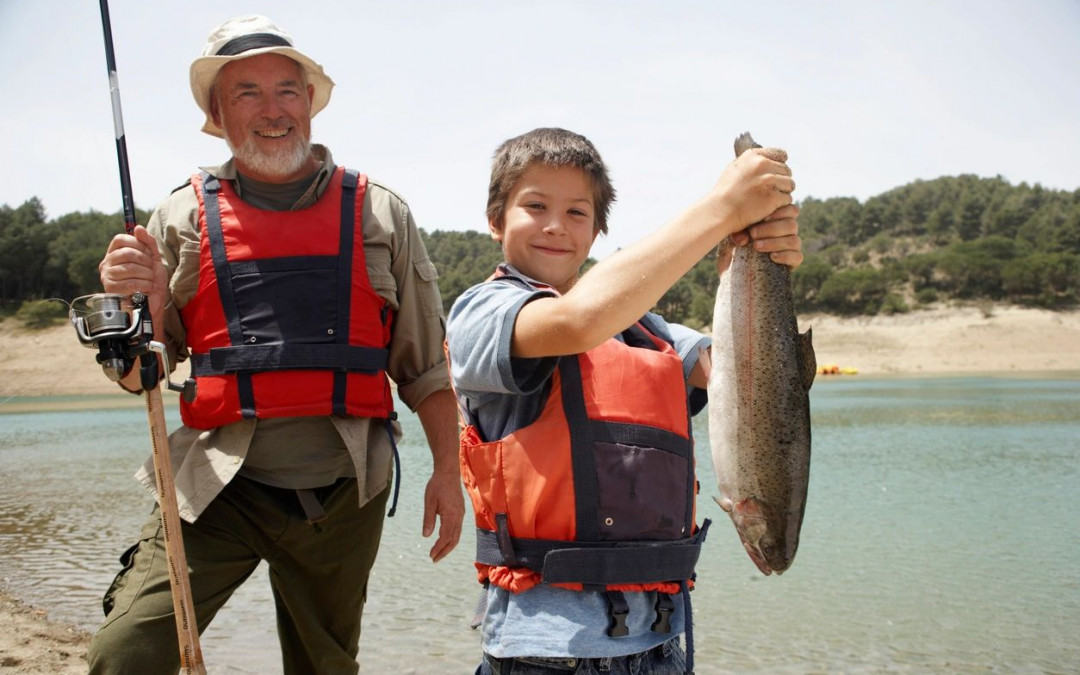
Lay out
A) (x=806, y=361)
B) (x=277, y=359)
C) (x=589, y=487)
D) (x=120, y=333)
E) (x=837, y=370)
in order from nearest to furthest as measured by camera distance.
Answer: (x=589, y=487) < (x=806, y=361) < (x=120, y=333) < (x=277, y=359) < (x=837, y=370)

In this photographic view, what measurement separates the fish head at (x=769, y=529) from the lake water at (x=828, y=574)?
4209 millimetres

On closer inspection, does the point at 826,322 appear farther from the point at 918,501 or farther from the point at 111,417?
the point at 918,501

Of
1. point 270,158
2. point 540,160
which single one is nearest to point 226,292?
point 270,158

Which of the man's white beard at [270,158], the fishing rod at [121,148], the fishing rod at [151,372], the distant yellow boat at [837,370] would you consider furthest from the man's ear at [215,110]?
the distant yellow boat at [837,370]

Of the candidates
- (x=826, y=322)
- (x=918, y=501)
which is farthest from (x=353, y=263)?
(x=826, y=322)

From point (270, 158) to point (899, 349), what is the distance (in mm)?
50686

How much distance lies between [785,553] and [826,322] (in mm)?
55999

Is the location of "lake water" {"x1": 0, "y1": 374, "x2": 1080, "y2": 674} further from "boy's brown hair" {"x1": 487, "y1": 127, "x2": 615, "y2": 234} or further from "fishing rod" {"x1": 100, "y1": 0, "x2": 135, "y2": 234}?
"boy's brown hair" {"x1": 487, "y1": 127, "x2": 615, "y2": 234}

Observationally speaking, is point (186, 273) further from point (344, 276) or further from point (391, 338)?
point (391, 338)

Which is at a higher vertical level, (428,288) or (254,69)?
(254,69)

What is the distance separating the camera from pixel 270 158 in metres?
3.90

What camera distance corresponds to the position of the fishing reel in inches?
129

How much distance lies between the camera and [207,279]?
378cm

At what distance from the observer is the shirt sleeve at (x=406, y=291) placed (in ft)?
13.4
